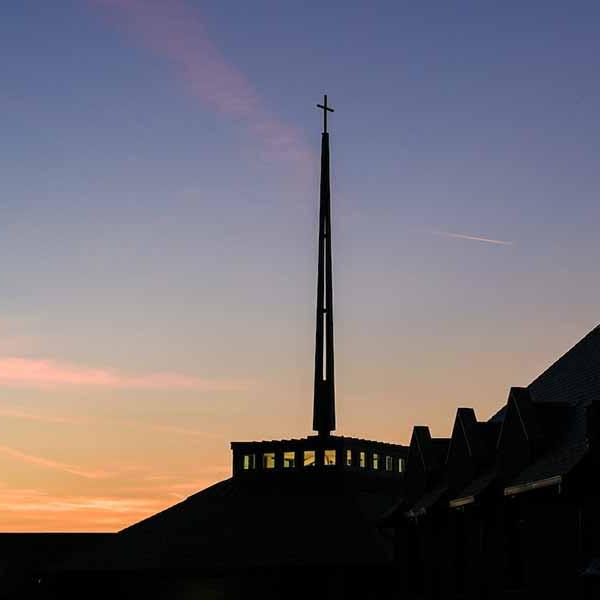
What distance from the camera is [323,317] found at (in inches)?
3565

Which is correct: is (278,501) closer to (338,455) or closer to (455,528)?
(338,455)

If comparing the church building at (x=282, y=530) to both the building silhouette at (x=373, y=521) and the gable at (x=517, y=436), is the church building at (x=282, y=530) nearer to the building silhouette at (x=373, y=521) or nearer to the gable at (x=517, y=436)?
the building silhouette at (x=373, y=521)

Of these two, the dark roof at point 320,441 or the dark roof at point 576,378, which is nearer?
the dark roof at point 576,378

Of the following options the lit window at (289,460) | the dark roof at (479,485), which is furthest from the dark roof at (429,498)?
the lit window at (289,460)

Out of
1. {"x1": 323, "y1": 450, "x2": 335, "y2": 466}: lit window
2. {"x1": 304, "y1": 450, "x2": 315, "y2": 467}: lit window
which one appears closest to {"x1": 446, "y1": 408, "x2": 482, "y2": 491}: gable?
{"x1": 323, "y1": 450, "x2": 335, "y2": 466}: lit window

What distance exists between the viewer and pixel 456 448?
41656mm

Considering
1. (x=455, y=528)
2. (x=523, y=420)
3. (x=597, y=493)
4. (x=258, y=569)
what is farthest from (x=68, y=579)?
(x=597, y=493)

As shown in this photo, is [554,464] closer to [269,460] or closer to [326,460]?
[326,460]

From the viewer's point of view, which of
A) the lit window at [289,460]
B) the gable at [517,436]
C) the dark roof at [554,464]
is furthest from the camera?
the lit window at [289,460]

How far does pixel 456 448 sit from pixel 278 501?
44.2 m

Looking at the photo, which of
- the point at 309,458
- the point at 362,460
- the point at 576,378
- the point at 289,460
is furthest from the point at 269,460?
the point at 576,378

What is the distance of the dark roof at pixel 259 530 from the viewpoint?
73.0m

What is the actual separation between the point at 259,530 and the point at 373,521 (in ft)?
26.3

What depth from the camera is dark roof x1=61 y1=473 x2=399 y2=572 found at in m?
73.0
